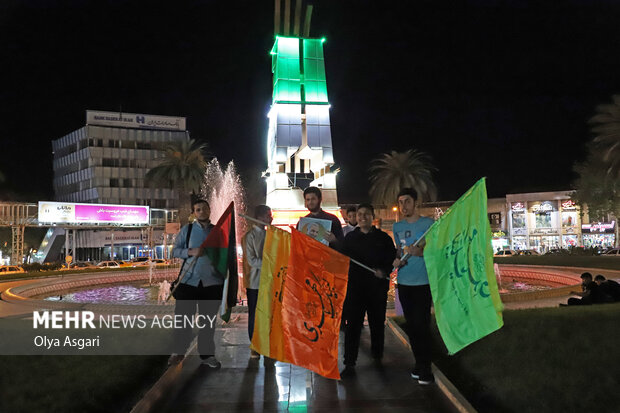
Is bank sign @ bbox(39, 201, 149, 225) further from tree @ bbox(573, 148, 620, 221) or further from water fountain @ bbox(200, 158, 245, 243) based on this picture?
tree @ bbox(573, 148, 620, 221)

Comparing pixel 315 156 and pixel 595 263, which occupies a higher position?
pixel 315 156

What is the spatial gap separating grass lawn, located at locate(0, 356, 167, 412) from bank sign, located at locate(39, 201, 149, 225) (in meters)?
45.2

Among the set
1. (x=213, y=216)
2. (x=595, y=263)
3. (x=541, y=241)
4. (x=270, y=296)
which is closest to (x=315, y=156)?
(x=213, y=216)

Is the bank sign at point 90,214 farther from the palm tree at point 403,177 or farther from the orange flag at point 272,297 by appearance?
the orange flag at point 272,297

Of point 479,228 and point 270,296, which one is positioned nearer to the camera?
point 479,228

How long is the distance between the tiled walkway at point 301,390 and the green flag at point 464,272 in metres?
0.72

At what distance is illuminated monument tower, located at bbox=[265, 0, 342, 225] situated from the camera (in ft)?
69.8

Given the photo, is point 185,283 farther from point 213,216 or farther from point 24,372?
point 213,216

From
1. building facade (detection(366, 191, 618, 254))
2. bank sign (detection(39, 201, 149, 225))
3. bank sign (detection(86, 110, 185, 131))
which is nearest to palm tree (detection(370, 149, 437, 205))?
building facade (detection(366, 191, 618, 254))

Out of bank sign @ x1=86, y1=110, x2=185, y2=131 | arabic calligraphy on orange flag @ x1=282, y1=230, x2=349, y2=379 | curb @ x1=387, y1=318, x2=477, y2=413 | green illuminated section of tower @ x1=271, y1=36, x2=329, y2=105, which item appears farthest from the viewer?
bank sign @ x1=86, y1=110, x2=185, y2=131

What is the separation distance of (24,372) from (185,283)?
6.38 ft

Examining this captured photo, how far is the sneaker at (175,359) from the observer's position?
5853 millimetres

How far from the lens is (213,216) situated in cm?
2767

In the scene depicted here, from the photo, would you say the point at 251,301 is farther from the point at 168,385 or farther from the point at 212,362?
the point at 168,385
